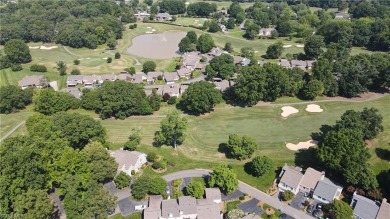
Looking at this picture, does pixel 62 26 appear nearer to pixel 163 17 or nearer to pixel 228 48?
pixel 163 17

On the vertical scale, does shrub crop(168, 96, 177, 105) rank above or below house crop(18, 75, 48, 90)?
above

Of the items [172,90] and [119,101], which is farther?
[172,90]

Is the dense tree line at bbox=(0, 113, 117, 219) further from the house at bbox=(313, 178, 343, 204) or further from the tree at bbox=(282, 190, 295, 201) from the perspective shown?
the house at bbox=(313, 178, 343, 204)

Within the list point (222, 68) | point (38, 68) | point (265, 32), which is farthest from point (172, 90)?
point (265, 32)

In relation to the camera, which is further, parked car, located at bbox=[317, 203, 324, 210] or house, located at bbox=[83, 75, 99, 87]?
house, located at bbox=[83, 75, 99, 87]

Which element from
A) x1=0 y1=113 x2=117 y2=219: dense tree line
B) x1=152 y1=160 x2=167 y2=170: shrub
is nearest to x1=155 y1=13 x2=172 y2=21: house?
x1=0 y1=113 x2=117 y2=219: dense tree line

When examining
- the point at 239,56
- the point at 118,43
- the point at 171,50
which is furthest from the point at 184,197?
the point at 118,43
